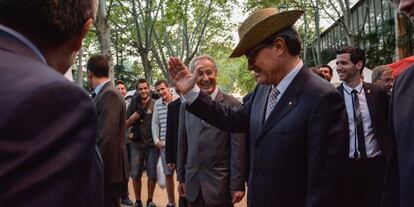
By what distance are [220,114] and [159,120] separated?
15.6 ft

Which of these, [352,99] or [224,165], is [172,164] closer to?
[224,165]

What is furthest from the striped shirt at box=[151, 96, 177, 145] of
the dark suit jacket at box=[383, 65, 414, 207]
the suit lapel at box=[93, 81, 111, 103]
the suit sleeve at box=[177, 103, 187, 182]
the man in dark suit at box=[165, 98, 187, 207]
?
the dark suit jacket at box=[383, 65, 414, 207]

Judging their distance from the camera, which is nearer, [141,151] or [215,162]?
[215,162]

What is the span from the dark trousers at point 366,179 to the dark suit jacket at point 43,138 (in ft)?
13.2

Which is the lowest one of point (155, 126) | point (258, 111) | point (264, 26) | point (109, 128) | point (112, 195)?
point (112, 195)

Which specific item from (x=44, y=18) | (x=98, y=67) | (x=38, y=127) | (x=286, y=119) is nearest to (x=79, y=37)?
(x=44, y=18)

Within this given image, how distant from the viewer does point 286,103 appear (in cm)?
292

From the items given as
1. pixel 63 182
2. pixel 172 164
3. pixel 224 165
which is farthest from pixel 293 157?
pixel 172 164

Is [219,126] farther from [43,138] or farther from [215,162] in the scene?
[43,138]

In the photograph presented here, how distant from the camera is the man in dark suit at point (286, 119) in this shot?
275 centimetres

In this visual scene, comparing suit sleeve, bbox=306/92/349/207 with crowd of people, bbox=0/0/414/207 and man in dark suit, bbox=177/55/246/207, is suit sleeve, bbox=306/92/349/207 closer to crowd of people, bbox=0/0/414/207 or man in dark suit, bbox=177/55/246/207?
crowd of people, bbox=0/0/414/207

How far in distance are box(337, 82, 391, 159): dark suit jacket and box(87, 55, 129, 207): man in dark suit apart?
252 centimetres

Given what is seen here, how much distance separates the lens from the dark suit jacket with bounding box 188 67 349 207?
2732mm

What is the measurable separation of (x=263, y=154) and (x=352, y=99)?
254 cm
